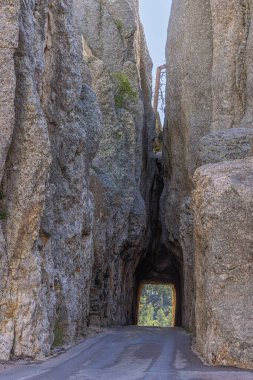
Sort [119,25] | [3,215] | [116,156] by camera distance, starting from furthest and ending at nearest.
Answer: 1. [119,25]
2. [116,156]
3. [3,215]

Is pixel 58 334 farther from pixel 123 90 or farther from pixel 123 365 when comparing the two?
pixel 123 90

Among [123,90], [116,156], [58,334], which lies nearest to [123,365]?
[58,334]

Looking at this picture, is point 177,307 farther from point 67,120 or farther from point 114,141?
point 67,120

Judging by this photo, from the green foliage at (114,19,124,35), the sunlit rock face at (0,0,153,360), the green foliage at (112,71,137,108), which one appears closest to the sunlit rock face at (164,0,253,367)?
the green foliage at (112,71,137,108)

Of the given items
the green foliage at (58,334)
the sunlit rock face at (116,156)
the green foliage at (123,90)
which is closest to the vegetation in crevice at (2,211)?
the green foliage at (58,334)

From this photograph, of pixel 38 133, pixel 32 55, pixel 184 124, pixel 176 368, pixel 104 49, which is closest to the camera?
pixel 176 368

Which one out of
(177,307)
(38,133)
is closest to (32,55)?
(38,133)

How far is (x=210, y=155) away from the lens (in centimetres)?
1552

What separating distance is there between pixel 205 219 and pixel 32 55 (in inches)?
192

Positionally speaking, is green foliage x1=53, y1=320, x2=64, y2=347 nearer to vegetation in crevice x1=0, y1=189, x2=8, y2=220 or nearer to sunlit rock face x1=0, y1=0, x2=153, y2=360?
sunlit rock face x1=0, y1=0, x2=153, y2=360

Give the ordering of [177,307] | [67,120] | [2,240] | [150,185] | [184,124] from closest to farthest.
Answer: [2,240]
[67,120]
[184,124]
[150,185]
[177,307]

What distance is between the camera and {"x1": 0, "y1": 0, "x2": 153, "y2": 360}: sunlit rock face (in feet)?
34.2

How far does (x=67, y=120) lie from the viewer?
15.0 meters

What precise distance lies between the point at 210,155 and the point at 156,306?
137 ft
